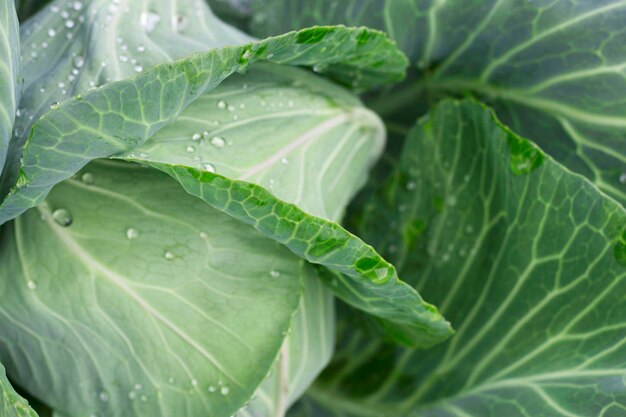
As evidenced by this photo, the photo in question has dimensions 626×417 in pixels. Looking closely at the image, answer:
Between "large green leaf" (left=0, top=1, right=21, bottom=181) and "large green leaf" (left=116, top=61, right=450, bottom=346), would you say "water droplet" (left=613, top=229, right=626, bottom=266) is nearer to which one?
"large green leaf" (left=116, top=61, right=450, bottom=346)

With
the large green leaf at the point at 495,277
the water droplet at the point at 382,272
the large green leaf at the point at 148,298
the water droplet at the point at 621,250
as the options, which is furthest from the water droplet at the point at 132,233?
the water droplet at the point at 621,250

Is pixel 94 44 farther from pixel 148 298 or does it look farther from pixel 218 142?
pixel 148 298

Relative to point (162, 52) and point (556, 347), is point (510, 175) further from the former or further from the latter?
point (162, 52)

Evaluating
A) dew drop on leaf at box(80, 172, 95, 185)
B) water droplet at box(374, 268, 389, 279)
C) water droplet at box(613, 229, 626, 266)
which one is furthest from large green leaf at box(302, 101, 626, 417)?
dew drop on leaf at box(80, 172, 95, 185)

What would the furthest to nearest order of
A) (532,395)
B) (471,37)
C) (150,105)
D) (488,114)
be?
(471,37) → (488,114) → (532,395) → (150,105)

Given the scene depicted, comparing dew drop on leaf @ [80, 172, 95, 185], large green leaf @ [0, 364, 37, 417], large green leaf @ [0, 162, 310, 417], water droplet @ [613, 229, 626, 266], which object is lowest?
Answer: large green leaf @ [0, 364, 37, 417]

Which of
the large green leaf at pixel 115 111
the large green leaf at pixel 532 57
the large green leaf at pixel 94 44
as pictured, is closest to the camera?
the large green leaf at pixel 115 111

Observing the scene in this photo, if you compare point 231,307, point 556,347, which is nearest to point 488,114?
point 556,347

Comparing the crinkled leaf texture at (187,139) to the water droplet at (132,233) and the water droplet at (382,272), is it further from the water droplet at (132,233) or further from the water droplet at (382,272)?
the water droplet at (132,233)
